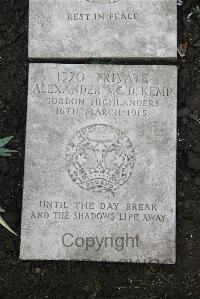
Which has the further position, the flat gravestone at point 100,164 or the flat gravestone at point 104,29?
the flat gravestone at point 104,29

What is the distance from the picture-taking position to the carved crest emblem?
3992 mm

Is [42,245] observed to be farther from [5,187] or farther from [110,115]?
[110,115]

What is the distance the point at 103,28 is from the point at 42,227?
165cm

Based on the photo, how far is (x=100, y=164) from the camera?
4008 mm

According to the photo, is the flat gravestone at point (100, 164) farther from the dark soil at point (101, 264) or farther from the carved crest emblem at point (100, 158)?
the dark soil at point (101, 264)

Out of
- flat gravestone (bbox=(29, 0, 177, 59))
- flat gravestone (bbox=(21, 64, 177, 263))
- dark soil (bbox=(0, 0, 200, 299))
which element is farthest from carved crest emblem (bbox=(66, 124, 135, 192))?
flat gravestone (bbox=(29, 0, 177, 59))

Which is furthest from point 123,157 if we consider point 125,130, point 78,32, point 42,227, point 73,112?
point 78,32

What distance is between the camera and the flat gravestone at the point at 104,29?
4125 mm

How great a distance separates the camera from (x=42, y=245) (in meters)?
3.96

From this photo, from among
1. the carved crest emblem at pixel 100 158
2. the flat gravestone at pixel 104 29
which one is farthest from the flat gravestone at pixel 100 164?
the flat gravestone at pixel 104 29

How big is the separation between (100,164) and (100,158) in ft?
0.15

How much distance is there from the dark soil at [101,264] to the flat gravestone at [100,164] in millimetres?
173

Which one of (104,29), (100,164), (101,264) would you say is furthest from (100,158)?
(104,29)

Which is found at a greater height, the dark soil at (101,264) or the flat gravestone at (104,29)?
the flat gravestone at (104,29)
